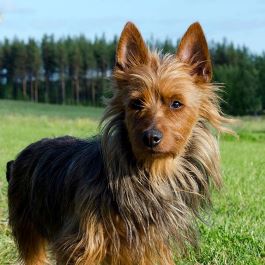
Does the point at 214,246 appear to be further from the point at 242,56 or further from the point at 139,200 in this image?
the point at 242,56

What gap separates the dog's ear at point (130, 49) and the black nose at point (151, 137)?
764 millimetres

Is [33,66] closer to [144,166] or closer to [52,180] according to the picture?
[52,180]

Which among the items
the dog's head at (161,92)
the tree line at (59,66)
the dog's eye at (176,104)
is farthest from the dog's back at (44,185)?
the tree line at (59,66)

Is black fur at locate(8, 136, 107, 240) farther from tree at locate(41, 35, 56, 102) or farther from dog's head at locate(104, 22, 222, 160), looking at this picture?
tree at locate(41, 35, 56, 102)

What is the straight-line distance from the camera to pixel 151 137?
13.7 ft

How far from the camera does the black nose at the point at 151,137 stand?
165 inches

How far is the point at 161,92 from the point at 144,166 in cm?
58

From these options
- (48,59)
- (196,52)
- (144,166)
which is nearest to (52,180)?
(144,166)

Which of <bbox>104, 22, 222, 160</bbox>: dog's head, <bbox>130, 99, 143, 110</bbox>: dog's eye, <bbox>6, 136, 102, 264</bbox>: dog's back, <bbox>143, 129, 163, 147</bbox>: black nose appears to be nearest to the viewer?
<bbox>143, 129, 163, 147</bbox>: black nose

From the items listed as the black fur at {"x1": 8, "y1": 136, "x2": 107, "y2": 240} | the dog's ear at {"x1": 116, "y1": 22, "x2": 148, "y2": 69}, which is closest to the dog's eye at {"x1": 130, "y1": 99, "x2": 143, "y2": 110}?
the dog's ear at {"x1": 116, "y1": 22, "x2": 148, "y2": 69}

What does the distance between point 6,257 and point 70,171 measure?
175cm

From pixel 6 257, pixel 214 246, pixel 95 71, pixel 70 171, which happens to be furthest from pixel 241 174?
pixel 95 71

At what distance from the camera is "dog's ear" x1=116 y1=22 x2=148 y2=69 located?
4.64 metres

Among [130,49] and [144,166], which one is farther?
[130,49]
